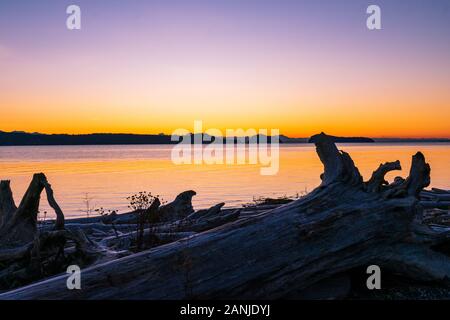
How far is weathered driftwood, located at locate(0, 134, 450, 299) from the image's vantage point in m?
5.41

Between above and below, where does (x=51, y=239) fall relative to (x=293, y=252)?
below

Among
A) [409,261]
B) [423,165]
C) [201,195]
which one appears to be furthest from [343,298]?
[201,195]

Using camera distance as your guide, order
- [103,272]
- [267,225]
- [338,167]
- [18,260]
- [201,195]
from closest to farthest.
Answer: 1. [103,272]
2. [267,225]
3. [338,167]
4. [18,260]
5. [201,195]

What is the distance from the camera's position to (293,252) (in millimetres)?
5746

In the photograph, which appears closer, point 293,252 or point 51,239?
point 293,252

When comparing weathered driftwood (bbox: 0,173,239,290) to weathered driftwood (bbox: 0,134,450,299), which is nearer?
weathered driftwood (bbox: 0,134,450,299)

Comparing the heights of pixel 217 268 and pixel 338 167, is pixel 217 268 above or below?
below

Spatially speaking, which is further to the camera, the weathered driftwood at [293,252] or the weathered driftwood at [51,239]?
the weathered driftwood at [51,239]

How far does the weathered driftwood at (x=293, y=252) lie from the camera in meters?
5.41

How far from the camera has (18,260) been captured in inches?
301
